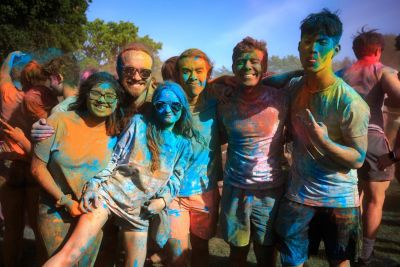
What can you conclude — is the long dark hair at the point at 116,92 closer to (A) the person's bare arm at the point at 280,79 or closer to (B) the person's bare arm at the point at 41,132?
(B) the person's bare arm at the point at 41,132

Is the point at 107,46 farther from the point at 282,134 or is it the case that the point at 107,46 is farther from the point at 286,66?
the point at 286,66

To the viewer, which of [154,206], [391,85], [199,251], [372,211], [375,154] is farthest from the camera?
Result: [372,211]

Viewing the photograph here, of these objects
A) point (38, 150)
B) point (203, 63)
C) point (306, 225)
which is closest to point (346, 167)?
point (306, 225)

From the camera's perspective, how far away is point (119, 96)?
2646 millimetres

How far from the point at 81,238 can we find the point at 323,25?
2.19 metres

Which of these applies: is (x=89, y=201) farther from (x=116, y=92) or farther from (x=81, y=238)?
Result: (x=116, y=92)

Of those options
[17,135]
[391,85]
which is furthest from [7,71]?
[391,85]

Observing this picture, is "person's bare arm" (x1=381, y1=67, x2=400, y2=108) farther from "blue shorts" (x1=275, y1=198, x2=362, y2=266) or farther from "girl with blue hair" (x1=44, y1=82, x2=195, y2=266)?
"girl with blue hair" (x1=44, y1=82, x2=195, y2=266)

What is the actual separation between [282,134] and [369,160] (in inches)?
46.9

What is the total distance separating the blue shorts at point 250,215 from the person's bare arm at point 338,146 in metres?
0.58

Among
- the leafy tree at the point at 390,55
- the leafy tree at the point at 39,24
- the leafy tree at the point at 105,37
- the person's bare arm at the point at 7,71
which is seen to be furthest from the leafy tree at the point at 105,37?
the person's bare arm at the point at 7,71

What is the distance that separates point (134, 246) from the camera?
254 cm

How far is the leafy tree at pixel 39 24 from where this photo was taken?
1425 centimetres

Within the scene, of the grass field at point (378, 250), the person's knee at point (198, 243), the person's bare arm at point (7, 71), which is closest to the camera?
the person's knee at point (198, 243)
